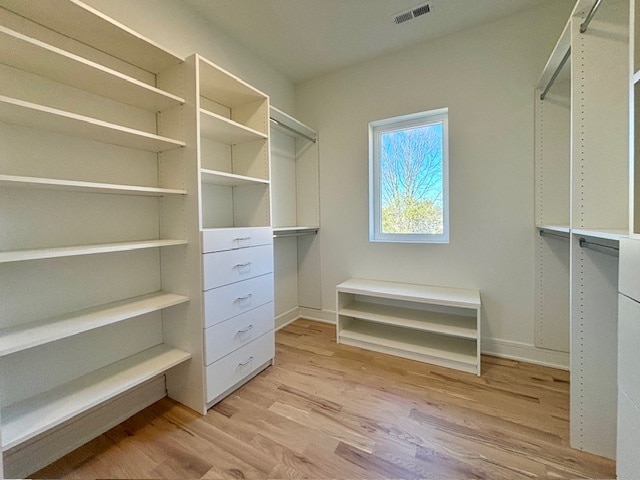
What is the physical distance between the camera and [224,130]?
179 cm

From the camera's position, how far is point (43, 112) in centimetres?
101

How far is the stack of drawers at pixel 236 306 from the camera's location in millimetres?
1503

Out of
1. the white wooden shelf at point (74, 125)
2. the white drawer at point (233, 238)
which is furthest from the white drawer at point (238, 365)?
the white wooden shelf at point (74, 125)

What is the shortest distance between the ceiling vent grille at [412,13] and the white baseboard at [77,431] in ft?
9.73

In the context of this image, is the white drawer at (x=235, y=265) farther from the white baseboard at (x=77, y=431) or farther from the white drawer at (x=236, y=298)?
the white baseboard at (x=77, y=431)

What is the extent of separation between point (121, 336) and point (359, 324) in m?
1.86

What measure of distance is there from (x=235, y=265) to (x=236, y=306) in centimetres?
27

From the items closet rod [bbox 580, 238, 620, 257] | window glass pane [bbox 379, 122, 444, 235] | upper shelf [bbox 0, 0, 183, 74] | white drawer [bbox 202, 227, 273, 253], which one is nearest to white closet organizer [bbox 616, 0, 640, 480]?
closet rod [bbox 580, 238, 620, 257]

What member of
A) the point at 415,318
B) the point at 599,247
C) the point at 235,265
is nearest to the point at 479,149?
the point at 599,247

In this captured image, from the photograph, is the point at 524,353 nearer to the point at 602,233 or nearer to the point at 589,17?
the point at 602,233

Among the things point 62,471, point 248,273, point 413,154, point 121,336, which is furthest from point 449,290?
point 62,471

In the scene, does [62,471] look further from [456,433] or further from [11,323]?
[456,433]

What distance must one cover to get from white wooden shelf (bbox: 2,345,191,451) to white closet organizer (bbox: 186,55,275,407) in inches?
10.2

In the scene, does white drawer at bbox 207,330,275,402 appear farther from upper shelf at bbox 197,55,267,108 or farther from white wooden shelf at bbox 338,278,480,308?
upper shelf at bbox 197,55,267,108
